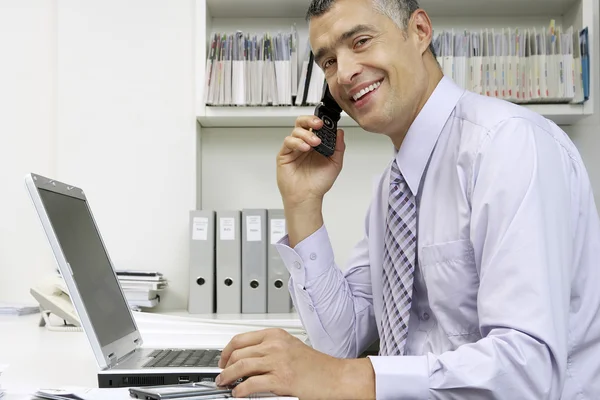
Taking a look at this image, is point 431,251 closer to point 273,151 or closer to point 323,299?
point 323,299

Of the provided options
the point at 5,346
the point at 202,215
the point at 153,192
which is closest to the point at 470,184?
the point at 5,346

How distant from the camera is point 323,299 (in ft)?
4.76

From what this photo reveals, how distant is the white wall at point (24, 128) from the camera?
276 cm

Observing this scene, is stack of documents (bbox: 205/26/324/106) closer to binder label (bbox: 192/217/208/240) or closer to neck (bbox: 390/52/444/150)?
binder label (bbox: 192/217/208/240)

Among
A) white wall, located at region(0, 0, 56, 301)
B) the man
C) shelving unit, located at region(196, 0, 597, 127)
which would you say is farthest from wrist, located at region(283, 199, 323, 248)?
white wall, located at region(0, 0, 56, 301)

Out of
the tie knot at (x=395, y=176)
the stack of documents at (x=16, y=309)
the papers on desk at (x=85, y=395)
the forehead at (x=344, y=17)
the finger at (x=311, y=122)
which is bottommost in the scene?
the stack of documents at (x=16, y=309)

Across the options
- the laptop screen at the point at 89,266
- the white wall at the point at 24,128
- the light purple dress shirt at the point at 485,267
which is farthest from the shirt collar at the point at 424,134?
the white wall at the point at 24,128

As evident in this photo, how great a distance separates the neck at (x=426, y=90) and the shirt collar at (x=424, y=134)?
8 cm

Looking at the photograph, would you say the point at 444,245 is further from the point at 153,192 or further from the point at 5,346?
the point at 153,192

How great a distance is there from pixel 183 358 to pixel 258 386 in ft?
1.20

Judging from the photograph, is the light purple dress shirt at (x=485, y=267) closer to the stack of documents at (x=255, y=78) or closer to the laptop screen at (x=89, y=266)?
the laptop screen at (x=89, y=266)

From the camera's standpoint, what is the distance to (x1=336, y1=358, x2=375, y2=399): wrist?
92cm

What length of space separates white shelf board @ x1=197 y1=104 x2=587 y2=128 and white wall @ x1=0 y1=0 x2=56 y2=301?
2.27ft

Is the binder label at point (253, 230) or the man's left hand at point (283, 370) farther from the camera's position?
the binder label at point (253, 230)
